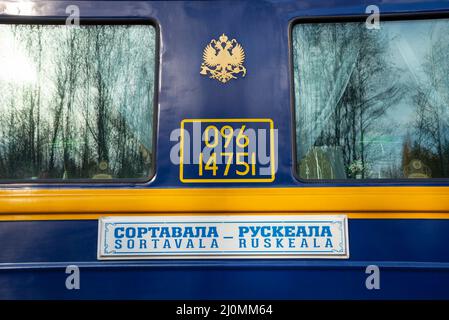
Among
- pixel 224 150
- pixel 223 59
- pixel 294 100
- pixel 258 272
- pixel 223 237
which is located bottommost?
pixel 258 272

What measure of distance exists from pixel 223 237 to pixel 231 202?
0.18m

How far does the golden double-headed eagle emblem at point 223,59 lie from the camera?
2.68 metres

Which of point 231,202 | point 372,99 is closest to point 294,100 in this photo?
point 372,99

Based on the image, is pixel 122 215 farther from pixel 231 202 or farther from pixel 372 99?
pixel 372 99

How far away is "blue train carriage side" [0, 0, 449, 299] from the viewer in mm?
2531

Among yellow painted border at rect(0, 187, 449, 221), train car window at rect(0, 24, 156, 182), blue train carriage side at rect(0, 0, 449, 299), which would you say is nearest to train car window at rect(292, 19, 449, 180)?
blue train carriage side at rect(0, 0, 449, 299)

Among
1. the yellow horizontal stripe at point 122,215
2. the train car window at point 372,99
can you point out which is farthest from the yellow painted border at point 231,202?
the train car window at point 372,99

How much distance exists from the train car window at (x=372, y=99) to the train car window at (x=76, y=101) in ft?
2.82

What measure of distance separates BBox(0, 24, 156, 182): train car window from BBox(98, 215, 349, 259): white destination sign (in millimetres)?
314

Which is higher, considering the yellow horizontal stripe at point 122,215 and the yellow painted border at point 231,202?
the yellow painted border at point 231,202

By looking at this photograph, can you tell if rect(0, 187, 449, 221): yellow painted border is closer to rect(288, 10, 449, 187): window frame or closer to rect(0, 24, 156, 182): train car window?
rect(288, 10, 449, 187): window frame

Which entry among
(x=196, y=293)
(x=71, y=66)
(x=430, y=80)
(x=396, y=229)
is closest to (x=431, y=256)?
(x=396, y=229)

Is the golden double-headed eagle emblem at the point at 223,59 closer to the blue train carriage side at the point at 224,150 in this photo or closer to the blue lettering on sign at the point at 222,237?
the blue train carriage side at the point at 224,150

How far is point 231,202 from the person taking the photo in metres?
2.56
